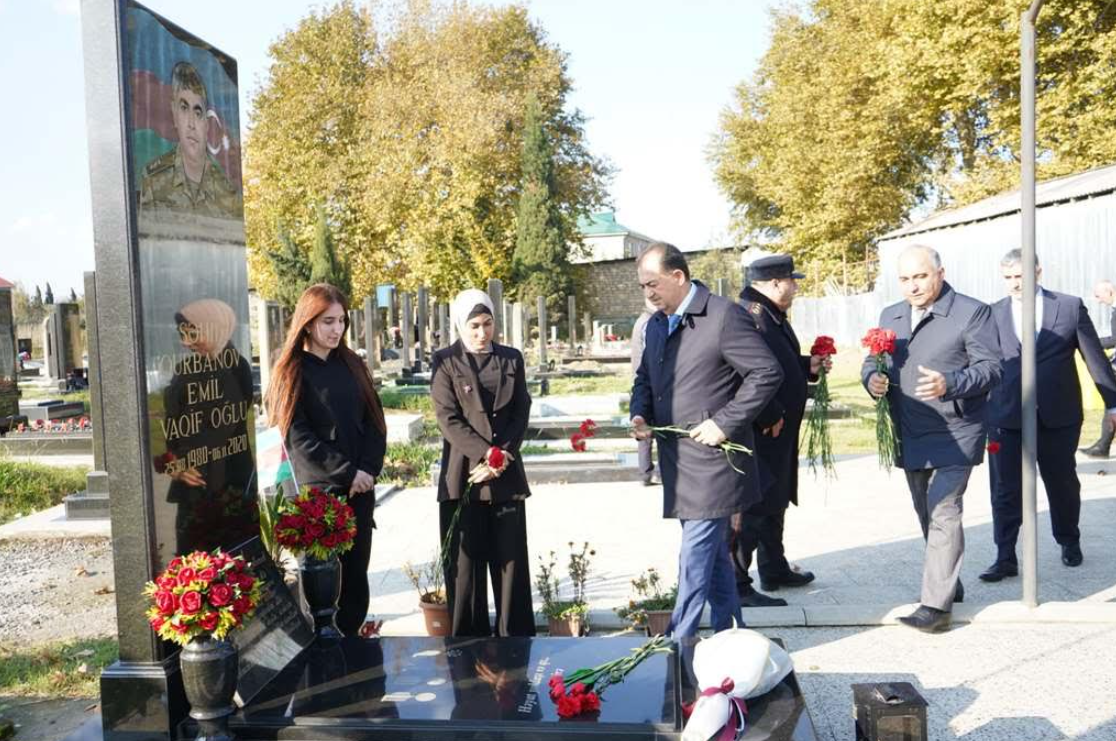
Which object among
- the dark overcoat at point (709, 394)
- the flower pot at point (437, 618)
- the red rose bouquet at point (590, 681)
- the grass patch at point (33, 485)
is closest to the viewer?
the red rose bouquet at point (590, 681)

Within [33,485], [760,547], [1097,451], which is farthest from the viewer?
[33,485]

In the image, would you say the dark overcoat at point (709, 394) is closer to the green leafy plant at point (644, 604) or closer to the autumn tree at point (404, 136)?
the green leafy plant at point (644, 604)

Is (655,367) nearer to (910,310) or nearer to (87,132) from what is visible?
(910,310)

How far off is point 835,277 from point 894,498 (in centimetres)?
2920

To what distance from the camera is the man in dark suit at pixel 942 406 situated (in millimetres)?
4941

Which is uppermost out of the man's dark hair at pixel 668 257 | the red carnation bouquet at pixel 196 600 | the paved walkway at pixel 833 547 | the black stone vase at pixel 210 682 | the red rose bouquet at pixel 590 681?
the man's dark hair at pixel 668 257

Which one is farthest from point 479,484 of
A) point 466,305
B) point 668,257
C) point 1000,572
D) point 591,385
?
point 591,385

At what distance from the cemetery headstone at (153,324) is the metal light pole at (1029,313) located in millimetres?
4081

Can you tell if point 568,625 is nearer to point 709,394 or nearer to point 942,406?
point 709,394

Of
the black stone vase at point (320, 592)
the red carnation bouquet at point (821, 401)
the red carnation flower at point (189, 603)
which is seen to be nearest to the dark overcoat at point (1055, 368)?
the red carnation bouquet at point (821, 401)

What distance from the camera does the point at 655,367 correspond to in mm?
4590

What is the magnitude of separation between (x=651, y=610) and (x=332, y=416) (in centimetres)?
207

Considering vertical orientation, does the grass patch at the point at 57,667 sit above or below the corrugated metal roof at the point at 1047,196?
below

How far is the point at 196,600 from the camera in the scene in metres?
3.25
